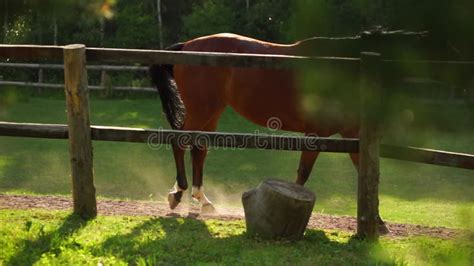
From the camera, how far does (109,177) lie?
28.4 ft

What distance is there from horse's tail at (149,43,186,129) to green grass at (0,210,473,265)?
1766 millimetres

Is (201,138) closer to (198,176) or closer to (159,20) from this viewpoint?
(198,176)

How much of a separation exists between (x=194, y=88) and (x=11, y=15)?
431cm

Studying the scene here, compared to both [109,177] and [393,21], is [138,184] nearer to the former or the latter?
[109,177]

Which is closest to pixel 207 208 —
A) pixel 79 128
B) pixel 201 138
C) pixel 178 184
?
pixel 178 184

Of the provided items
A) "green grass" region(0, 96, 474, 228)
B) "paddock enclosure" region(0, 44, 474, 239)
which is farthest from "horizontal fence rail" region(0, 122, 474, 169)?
"green grass" region(0, 96, 474, 228)

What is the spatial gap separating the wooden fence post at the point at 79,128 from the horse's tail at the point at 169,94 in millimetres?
1778

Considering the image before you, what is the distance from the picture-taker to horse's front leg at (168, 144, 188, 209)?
611cm

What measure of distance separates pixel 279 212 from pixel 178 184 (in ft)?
7.56

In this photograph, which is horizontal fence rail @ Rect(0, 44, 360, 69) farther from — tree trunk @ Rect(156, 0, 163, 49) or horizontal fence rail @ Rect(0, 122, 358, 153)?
tree trunk @ Rect(156, 0, 163, 49)

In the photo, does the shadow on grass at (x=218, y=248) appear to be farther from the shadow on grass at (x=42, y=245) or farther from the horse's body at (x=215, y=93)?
the horse's body at (x=215, y=93)

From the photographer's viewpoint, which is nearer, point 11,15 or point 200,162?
point 11,15

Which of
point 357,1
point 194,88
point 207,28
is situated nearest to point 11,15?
point 357,1

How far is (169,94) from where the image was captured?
628 cm
